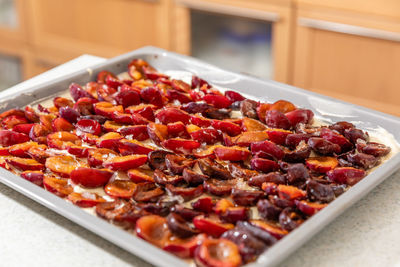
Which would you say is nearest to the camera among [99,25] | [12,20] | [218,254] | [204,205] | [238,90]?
[218,254]

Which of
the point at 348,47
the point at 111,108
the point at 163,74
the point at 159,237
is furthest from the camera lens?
the point at 348,47

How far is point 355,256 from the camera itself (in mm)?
868

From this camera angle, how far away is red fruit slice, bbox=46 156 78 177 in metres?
1.03

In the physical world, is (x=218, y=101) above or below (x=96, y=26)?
above

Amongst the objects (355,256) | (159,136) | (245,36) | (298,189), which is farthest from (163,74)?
(245,36)

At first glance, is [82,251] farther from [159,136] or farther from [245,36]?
[245,36]

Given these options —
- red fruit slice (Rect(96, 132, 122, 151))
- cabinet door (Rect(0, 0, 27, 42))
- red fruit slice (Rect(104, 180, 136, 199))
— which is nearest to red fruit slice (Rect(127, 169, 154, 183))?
red fruit slice (Rect(104, 180, 136, 199))

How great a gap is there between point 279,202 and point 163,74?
2.19 feet

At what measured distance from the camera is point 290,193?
927 millimetres

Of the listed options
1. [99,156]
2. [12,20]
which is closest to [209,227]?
[99,156]

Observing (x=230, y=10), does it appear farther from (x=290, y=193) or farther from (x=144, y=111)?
Result: (x=290, y=193)

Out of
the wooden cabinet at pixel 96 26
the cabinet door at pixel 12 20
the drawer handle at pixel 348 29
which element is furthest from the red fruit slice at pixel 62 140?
the cabinet door at pixel 12 20

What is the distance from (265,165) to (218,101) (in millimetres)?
314

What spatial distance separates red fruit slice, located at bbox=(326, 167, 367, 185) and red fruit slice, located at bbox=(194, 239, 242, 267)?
0.89 feet
